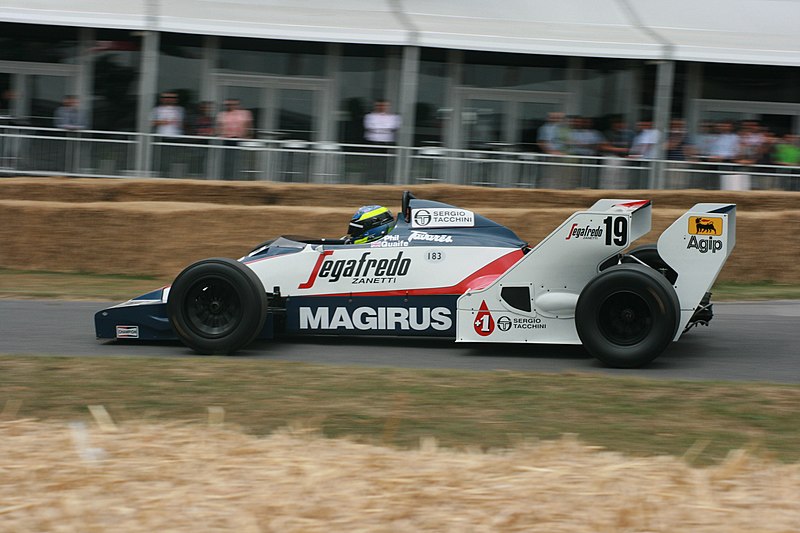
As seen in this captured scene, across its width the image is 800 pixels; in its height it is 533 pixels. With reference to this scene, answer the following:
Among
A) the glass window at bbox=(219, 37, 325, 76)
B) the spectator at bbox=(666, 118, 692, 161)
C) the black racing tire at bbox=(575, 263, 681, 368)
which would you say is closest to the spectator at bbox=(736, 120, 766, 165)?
the spectator at bbox=(666, 118, 692, 161)

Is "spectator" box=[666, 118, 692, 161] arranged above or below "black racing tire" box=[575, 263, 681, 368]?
above

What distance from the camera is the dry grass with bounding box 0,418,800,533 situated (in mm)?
4102

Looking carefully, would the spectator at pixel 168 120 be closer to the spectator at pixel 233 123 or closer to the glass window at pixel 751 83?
the spectator at pixel 233 123

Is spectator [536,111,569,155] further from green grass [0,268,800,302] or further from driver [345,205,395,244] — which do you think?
driver [345,205,395,244]

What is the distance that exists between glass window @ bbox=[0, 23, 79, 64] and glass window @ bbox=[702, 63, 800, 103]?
11.7 meters

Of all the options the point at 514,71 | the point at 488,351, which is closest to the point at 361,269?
the point at 488,351

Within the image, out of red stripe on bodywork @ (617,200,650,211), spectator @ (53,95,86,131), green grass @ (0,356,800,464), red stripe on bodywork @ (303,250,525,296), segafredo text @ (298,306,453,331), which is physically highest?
spectator @ (53,95,86,131)

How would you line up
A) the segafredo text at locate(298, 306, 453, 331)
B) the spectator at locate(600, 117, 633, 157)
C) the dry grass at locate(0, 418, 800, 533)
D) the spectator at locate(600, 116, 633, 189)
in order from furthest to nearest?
the spectator at locate(600, 117, 633, 157)
the spectator at locate(600, 116, 633, 189)
the segafredo text at locate(298, 306, 453, 331)
the dry grass at locate(0, 418, 800, 533)

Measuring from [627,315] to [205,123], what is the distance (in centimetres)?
1043

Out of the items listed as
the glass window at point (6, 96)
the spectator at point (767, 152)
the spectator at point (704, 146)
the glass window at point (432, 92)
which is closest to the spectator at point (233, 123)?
the glass window at point (432, 92)

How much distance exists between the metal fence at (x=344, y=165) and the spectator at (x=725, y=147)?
547mm

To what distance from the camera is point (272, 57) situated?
752 inches

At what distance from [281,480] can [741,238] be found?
31.5ft

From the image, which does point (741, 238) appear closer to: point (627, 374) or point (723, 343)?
point (723, 343)
